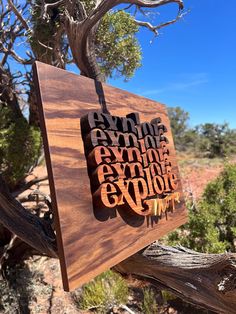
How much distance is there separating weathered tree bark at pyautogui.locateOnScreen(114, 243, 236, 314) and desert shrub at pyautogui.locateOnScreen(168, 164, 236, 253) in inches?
69.1

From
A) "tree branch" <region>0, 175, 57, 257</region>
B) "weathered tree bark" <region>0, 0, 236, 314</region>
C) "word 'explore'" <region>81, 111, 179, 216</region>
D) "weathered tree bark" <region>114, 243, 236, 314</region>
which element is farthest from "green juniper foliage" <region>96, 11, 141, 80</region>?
"weathered tree bark" <region>114, 243, 236, 314</region>

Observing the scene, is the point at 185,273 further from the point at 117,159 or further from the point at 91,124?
the point at 91,124

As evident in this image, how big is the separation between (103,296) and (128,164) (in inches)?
109

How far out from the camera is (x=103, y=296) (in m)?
4.20

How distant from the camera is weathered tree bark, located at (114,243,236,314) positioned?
2.25 m

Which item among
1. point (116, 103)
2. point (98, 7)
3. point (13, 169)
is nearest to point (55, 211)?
point (116, 103)

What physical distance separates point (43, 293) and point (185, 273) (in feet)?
9.65

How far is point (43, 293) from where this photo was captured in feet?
15.3

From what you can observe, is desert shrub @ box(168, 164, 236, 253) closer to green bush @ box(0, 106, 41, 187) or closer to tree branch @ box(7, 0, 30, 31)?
green bush @ box(0, 106, 41, 187)

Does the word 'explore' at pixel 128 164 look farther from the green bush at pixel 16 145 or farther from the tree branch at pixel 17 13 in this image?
the green bush at pixel 16 145

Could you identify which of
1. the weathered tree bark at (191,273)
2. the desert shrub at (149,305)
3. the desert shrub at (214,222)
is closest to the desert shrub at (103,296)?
the desert shrub at (149,305)

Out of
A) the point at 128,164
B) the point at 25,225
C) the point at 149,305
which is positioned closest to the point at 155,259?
the point at 128,164

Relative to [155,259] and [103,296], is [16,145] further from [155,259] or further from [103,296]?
[155,259]

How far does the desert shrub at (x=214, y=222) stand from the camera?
14.2 ft
